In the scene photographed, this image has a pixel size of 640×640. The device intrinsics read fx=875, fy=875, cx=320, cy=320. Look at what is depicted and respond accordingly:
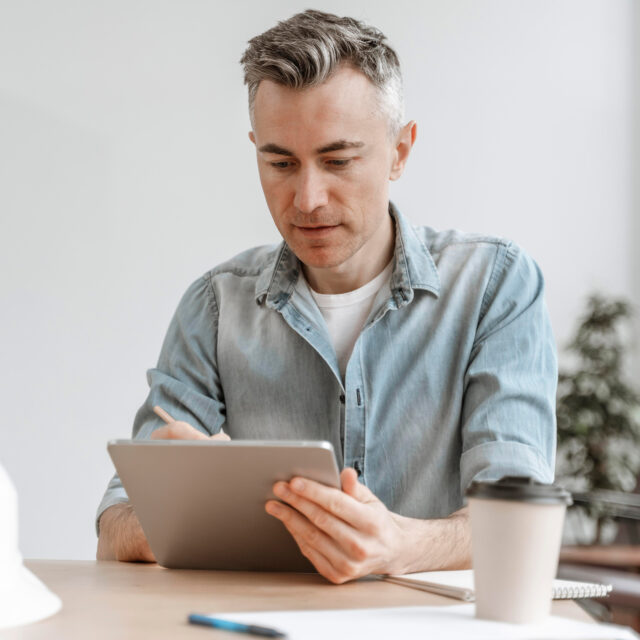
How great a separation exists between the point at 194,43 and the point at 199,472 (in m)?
2.69

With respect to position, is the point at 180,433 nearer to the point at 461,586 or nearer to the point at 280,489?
the point at 280,489

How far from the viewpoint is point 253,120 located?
5.31 ft

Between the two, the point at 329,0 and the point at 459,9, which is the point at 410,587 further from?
the point at 459,9

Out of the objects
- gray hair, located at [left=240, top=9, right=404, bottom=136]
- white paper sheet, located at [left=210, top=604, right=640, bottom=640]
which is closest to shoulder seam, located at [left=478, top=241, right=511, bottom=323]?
gray hair, located at [left=240, top=9, right=404, bottom=136]

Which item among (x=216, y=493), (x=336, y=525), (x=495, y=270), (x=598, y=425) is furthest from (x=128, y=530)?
(x=598, y=425)

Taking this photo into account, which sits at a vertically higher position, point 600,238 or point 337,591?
point 600,238

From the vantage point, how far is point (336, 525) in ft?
3.23

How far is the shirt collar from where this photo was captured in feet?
5.32

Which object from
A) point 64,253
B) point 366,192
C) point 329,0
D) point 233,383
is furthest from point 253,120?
point 329,0

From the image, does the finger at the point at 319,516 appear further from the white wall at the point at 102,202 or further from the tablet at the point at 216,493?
the white wall at the point at 102,202

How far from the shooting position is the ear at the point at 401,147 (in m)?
1.70

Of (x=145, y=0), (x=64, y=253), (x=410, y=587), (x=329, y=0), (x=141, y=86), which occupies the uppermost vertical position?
(x=329, y=0)

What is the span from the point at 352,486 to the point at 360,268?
29.5 inches

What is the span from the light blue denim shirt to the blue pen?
788 mm
